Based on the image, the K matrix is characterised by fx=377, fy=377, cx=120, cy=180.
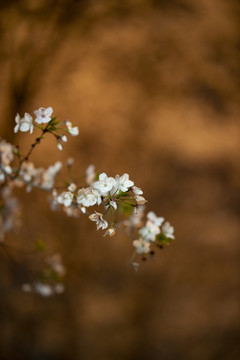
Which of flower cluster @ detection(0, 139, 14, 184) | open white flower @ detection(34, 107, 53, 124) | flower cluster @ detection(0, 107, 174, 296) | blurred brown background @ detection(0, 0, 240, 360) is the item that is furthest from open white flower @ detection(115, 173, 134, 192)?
blurred brown background @ detection(0, 0, 240, 360)

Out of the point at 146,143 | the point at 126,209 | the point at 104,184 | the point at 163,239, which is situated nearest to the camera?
the point at 104,184

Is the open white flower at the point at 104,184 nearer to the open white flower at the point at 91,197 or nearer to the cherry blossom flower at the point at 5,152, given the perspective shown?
the open white flower at the point at 91,197

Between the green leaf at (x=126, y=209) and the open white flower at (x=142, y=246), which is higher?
the green leaf at (x=126, y=209)

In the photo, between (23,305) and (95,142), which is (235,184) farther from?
(23,305)

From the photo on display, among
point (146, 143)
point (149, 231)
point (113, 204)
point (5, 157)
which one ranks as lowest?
point (113, 204)

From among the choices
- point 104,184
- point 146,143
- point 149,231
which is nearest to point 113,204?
point 104,184

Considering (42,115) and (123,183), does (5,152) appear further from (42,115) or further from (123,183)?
(123,183)

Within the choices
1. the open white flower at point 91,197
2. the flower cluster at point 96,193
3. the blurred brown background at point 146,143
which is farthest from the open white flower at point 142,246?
the blurred brown background at point 146,143
